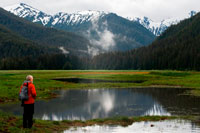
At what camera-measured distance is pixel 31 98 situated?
735 inches

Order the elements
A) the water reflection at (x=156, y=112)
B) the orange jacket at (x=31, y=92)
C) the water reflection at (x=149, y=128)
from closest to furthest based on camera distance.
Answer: the orange jacket at (x=31, y=92)
the water reflection at (x=149, y=128)
the water reflection at (x=156, y=112)

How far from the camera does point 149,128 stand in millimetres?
20875

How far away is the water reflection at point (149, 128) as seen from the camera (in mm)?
19812

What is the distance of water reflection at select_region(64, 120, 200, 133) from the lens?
1981 cm

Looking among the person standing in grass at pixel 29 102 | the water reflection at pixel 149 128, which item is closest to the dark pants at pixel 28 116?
the person standing in grass at pixel 29 102

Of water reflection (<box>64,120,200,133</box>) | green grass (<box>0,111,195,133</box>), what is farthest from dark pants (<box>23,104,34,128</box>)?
water reflection (<box>64,120,200,133</box>)

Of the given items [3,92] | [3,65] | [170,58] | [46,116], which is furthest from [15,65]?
[46,116]

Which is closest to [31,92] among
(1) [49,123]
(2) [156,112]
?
(1) [49,123]

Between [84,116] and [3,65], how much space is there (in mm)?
170805

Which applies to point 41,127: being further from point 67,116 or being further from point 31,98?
point 67,116

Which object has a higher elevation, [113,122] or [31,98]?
[31,98]

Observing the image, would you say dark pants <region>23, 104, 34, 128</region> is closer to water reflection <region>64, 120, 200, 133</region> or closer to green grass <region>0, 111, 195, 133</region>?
green grass <region>0, 111, 195, 133</region>

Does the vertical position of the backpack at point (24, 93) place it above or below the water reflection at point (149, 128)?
above

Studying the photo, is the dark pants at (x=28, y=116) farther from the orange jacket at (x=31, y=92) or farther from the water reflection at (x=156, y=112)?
the water reflection at (x=156, y=112)
